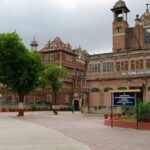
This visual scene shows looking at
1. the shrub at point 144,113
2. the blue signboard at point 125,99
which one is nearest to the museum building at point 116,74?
the blue signboard at point 125,99

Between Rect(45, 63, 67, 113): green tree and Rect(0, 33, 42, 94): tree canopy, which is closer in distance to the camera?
Rect(0, 33, 42, 94): tree canopy

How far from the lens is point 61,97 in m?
75.7

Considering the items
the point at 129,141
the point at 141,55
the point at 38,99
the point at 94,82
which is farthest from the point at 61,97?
the point at 129,141

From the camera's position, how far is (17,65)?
134 feet

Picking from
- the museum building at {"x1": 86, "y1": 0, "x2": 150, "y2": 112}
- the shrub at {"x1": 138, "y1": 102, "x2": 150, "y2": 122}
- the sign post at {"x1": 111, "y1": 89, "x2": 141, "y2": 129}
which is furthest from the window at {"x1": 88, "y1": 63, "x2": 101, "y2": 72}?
the shrub at {"x1": 138, "y1": 102, "x2": 150, "y2": 122}

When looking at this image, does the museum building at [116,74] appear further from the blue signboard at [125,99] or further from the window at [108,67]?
the blue signboard at [125,99]

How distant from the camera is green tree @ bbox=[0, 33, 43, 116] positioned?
131 feet

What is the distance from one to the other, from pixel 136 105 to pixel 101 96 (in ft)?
91.1

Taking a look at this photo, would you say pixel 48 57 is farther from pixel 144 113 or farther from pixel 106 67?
pixel 144 113

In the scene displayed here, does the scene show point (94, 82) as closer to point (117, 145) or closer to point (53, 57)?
point (53, 57)

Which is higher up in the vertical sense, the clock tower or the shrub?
the clock tower

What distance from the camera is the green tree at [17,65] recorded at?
39969 millimetres

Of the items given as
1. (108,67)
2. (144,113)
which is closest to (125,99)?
(144,113)

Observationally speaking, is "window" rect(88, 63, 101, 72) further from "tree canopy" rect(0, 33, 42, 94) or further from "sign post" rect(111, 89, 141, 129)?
"sign post" rect(111, 89, 141, 129)
